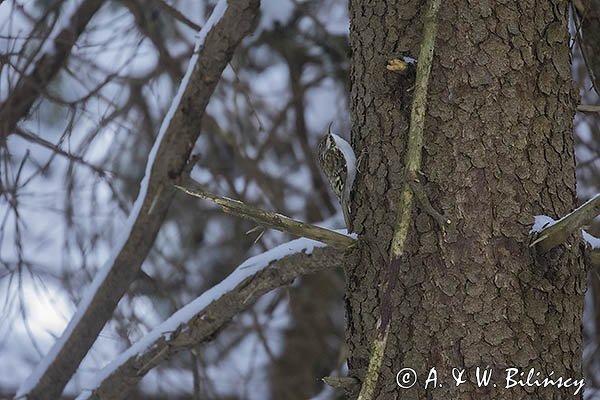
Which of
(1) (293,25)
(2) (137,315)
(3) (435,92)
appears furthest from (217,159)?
(3) (435,92)

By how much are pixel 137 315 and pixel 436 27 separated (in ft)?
5.68

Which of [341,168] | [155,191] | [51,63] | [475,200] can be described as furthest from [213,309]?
[51,63]

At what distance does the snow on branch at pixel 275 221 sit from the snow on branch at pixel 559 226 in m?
0.34

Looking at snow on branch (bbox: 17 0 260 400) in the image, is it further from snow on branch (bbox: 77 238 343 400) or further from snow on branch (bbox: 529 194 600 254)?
snow on branch (bbox: 529 194 600 254)

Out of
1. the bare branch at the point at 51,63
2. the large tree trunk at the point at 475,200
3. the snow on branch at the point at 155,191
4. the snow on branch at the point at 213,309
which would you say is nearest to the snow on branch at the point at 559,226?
the large tree trunk at the point at 475,200

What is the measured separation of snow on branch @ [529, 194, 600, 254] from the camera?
4.94ft

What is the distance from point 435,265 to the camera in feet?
5.41

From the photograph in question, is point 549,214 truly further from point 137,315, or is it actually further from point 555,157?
point 137,315

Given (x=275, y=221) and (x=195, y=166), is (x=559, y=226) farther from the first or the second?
(x=195, y=166)

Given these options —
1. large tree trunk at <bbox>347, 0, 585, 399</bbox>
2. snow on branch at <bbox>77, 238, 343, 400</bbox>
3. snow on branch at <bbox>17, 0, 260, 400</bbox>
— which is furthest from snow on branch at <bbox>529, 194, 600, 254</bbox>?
snow on branch at <bbox>17, 0, 260, 400</bbox>

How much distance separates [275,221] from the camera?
1641 mm

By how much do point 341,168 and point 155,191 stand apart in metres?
0.80

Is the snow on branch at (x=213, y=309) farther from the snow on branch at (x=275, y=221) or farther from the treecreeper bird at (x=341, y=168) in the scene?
the snow on branch at (x=275, y=221)

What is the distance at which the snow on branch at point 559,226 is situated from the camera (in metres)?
1.51
